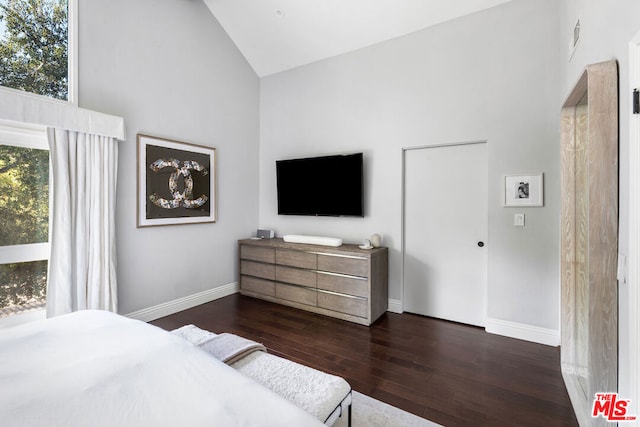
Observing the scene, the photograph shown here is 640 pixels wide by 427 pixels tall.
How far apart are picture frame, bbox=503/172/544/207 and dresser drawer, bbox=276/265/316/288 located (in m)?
2.28

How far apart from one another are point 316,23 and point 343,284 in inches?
128

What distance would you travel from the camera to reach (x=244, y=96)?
14.8 feet

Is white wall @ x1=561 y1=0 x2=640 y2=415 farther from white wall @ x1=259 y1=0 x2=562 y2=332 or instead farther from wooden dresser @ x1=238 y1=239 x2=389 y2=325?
wooden dresser @ x1=238 y1=239 x2=389 y2=325

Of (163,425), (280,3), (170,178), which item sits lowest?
(163,425)

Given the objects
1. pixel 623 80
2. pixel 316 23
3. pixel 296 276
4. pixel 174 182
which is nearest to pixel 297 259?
pixel 296 276

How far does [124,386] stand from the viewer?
113 centimetres

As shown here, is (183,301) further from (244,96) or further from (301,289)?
(244,96)

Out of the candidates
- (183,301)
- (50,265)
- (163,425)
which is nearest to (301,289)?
(183,301)

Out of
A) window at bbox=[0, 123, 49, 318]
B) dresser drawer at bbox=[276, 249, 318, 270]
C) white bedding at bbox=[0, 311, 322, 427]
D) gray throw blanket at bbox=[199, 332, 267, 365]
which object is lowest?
gray throw blanket at bbox=[199, 332, 267, 365]

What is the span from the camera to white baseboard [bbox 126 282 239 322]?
3.29 m

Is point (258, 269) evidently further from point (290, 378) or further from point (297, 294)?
point (290, 378)

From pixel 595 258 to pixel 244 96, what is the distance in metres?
4.43

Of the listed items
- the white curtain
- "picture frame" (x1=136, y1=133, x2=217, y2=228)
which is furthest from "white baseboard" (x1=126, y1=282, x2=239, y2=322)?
"picture frame" (x1=136, y1=133, x2=217, y2=228)

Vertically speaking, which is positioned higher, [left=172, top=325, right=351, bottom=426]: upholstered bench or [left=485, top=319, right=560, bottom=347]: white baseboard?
[left=172, top=325, right=351, bottom=426]: upholstered bench
